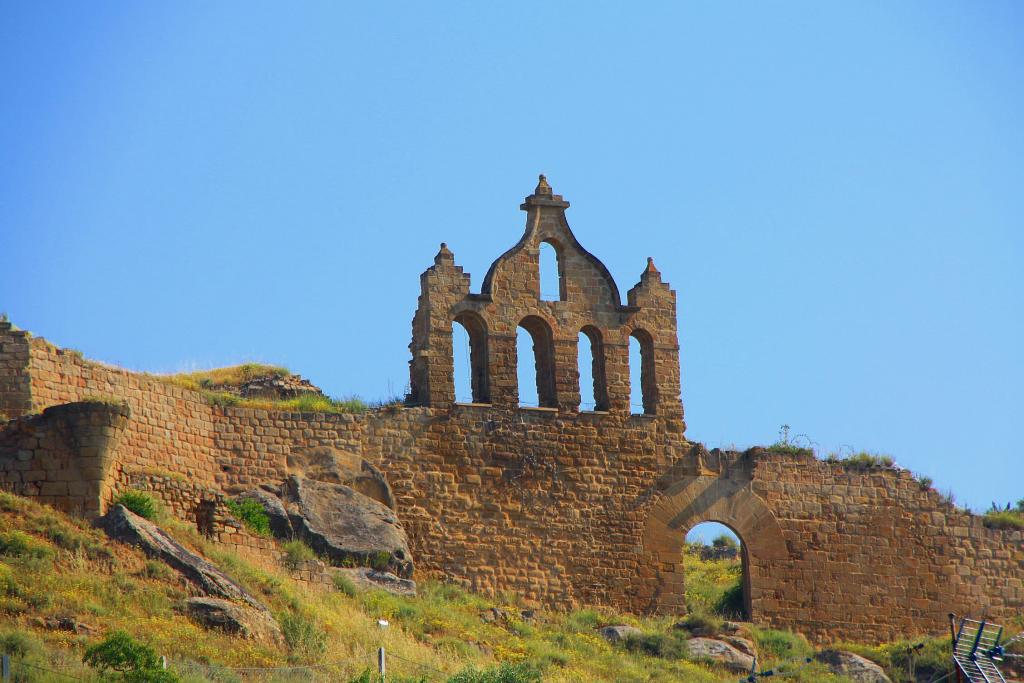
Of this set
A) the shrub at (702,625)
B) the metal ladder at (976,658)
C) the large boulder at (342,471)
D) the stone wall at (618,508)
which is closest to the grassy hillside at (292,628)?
the shrub at (702,625)

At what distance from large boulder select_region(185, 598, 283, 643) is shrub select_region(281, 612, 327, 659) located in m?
0.18

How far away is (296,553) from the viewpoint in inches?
1251

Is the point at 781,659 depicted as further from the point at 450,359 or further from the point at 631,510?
the point at 450,359

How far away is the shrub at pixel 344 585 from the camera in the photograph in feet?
103

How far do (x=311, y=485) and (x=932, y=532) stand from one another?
37.6 ft

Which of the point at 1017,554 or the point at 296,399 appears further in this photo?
the point at 1017,554

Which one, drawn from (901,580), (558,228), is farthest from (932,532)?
(558,228)

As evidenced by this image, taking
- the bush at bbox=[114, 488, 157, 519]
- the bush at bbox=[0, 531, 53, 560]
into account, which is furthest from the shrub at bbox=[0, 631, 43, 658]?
the bush at bbox=[114, 488, 157, 519]

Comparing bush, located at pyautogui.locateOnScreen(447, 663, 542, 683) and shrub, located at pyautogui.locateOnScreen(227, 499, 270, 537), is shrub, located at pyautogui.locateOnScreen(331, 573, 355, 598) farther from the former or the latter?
bush, located at pyautogui.locateOnScreen(447, 663, 542, 683)

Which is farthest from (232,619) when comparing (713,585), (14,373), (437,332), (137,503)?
(713,585)

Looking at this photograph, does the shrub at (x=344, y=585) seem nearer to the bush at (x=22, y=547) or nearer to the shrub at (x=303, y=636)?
the shrub at (x=303, y=636)

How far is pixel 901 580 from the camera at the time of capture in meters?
36.8

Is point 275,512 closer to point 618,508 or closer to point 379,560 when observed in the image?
point 379,560

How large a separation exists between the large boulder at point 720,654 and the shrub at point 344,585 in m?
5.70
